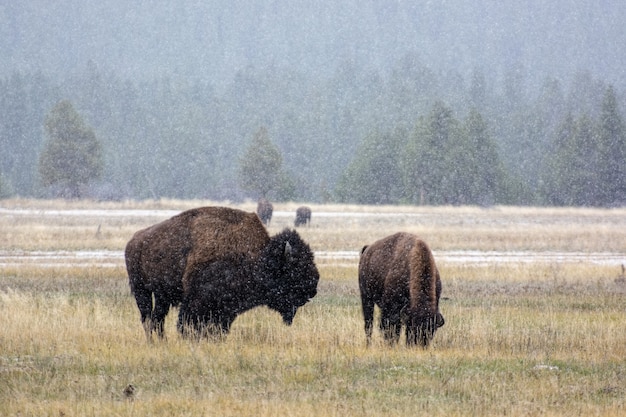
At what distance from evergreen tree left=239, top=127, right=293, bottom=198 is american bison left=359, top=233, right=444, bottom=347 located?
214 feet

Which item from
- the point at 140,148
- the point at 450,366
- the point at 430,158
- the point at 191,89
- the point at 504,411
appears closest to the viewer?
the point at 504,411

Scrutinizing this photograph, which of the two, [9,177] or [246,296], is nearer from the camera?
[246,296]

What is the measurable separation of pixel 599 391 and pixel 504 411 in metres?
1.49

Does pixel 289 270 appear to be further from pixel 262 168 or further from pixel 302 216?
pixel 262 168

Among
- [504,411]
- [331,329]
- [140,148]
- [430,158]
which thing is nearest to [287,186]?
[430,158]

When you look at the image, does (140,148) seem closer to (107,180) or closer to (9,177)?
(107,180)

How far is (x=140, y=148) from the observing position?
11975cm

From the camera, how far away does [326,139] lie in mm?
120875

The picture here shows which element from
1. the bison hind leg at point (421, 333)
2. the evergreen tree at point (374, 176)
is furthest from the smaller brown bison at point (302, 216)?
the evergreen tree at point (374, 176)

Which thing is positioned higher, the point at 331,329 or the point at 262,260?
the point at 262,260

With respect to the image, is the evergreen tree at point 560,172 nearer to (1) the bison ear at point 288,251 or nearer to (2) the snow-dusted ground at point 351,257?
(2) the snow-dusted ground at point 351,257

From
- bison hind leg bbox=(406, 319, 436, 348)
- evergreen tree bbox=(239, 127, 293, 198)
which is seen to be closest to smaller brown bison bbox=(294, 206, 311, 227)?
bison hind leg bbox=(406, 319, 436, 348)

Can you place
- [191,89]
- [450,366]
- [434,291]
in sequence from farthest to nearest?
[191,89] < [434,291] < [450,366]

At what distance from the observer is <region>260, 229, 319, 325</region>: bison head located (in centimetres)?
1187
